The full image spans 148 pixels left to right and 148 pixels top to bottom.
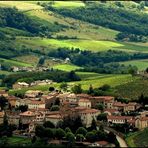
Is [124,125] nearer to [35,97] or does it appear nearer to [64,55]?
[35,97]

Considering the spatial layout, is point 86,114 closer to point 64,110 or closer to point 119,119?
point 64,110

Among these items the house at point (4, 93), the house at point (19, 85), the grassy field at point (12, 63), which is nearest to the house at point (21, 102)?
the house at point (4, 93)

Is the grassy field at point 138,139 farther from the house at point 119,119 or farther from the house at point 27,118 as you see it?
the house at point 27,118

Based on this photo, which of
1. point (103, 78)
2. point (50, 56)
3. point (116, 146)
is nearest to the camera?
point (116, 146)

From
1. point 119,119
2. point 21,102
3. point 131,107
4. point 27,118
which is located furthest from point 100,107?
point 21,102

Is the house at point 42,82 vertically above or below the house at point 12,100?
above

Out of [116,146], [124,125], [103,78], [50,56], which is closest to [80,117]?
[124,125]
